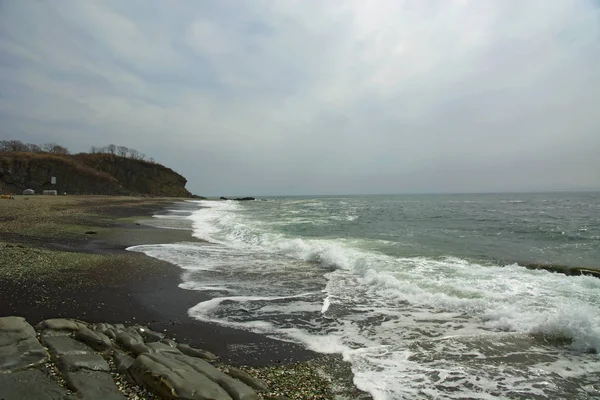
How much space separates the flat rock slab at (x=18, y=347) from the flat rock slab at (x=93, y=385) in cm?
54

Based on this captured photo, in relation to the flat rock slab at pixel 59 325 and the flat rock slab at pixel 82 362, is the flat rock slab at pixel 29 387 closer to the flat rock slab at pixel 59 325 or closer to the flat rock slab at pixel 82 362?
the flat rock slab at pixel 82 362

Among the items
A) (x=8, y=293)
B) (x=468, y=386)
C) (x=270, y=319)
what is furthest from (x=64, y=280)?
(x=468, y=386)

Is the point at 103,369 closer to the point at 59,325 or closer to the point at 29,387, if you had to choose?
the point at 29,387

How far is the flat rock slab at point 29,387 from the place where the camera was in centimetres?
334

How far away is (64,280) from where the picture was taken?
802 centimetres

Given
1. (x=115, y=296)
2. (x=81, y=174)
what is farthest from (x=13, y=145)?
(x=115, y=296)

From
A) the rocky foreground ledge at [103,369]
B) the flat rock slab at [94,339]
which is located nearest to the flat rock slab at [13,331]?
the rocky foreground ledge at [103,369]

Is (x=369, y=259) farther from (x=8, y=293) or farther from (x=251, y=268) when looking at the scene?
(x=8, y=293)

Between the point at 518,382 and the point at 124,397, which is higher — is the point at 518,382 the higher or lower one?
the lower one

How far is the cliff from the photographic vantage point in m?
61.7

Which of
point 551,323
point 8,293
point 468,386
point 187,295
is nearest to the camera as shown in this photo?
point 468,386

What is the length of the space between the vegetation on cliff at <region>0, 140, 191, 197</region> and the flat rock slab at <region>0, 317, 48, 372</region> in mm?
72632

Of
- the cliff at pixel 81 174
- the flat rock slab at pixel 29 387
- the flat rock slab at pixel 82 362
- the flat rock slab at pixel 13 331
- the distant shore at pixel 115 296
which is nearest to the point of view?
the flat rock slab at pixel 29 387

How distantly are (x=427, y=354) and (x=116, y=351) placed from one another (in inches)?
187
